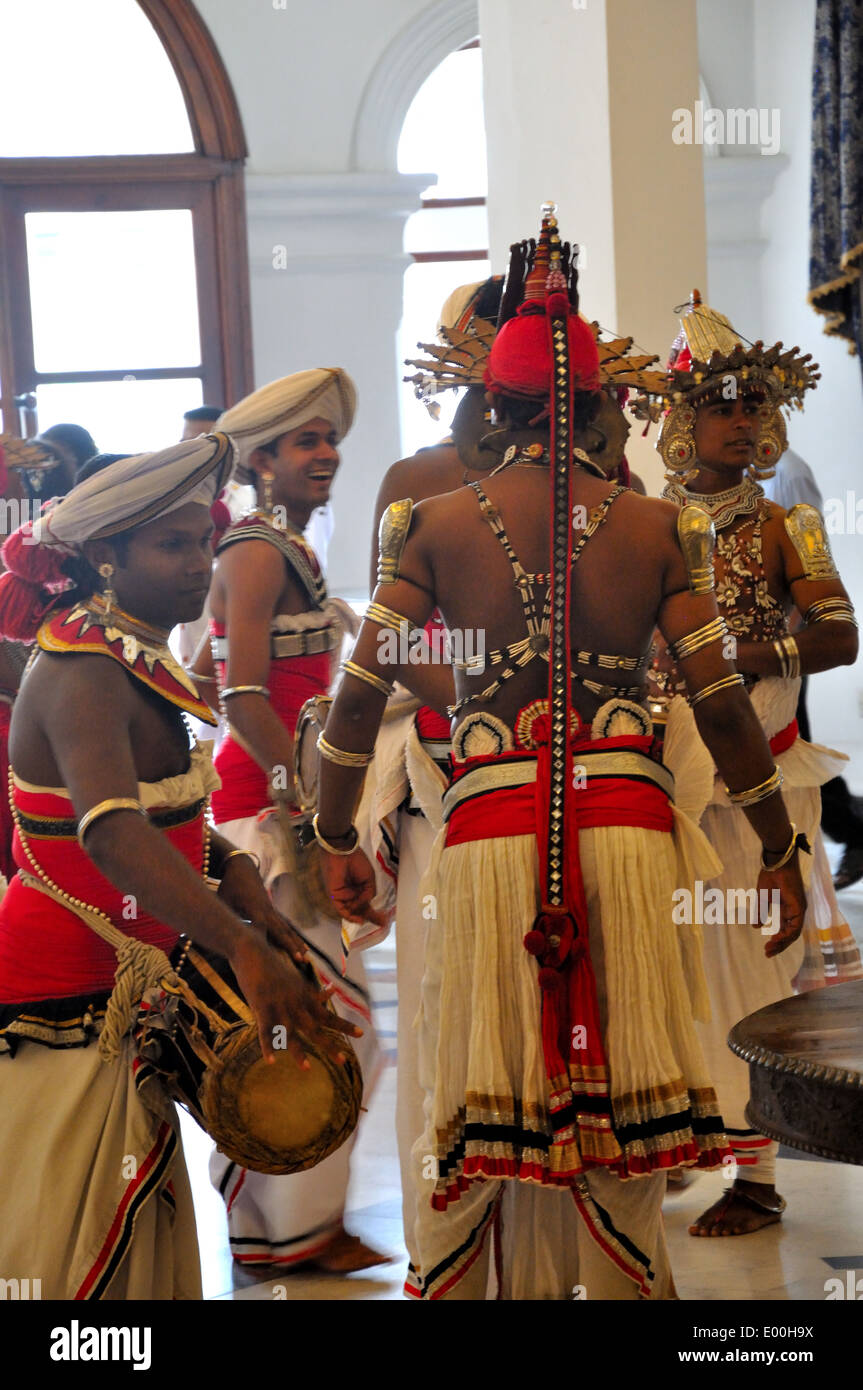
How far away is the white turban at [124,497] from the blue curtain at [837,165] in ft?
20.7

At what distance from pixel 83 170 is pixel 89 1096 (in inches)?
311

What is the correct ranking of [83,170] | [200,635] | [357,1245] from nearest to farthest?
1. [357,1245]
2. [200,635]
3. [83,170]

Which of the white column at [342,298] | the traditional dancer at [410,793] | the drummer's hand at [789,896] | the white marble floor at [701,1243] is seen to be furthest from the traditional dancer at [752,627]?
the white column at [342,298]

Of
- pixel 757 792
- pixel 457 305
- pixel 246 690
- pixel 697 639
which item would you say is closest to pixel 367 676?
pixel 697 639

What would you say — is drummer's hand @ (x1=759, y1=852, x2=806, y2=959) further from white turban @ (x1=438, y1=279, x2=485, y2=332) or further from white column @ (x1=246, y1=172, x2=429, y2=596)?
white column @ (x1=246, y1=172, x2=429, y2=596)

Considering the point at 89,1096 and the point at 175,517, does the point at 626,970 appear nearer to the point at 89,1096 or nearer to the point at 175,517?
the point at 89,1096

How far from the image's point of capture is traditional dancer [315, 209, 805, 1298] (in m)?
2.50

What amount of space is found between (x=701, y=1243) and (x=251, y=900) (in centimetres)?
149

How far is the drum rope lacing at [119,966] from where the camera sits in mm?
2521

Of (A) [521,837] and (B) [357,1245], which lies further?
(B) [357,1245]

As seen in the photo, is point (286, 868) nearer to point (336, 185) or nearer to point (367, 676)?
point (367, 676)

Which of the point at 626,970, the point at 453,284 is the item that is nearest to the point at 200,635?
the point at 626,970
